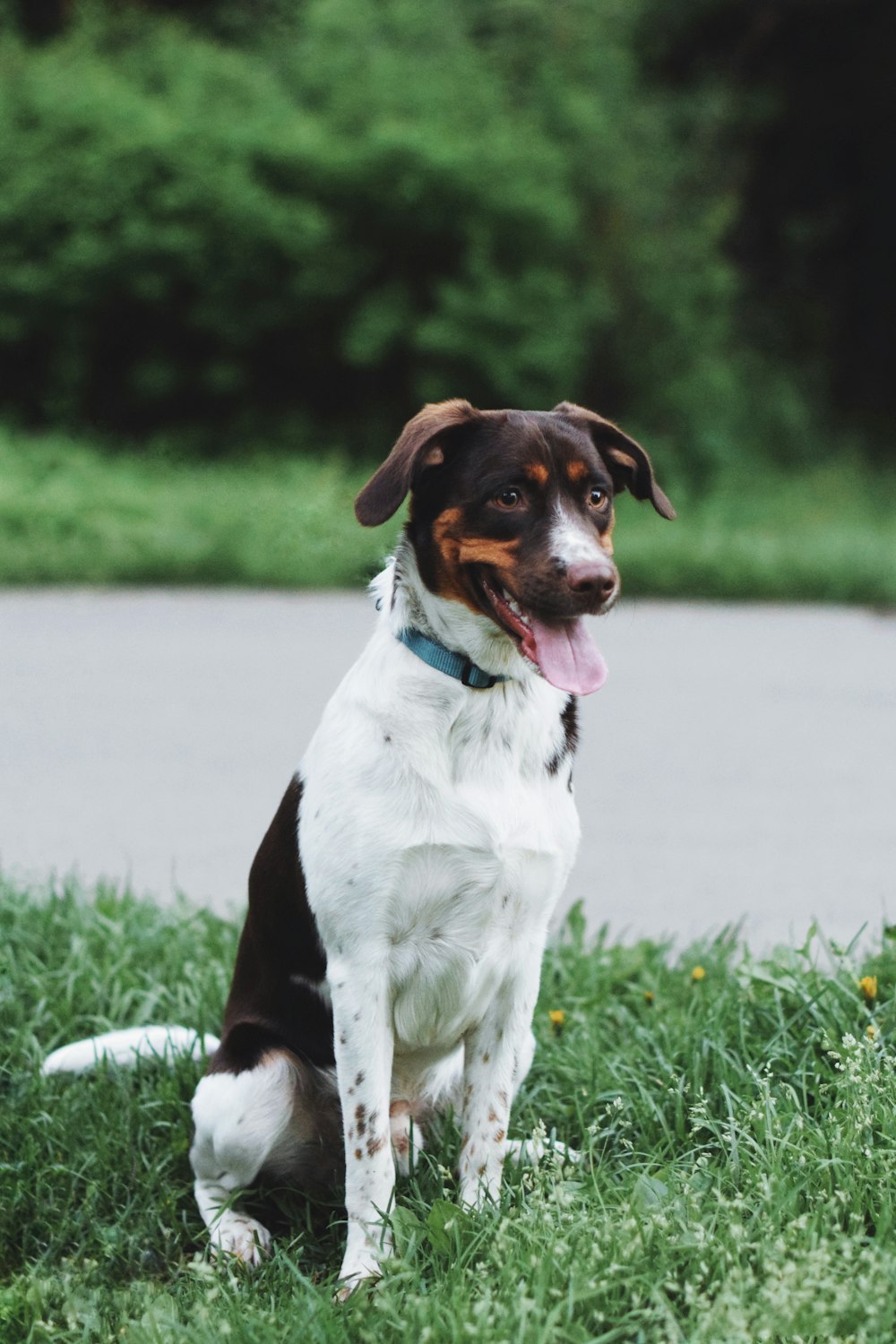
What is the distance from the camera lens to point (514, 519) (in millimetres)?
2486

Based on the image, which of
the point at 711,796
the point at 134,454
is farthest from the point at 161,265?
the point at 711,796

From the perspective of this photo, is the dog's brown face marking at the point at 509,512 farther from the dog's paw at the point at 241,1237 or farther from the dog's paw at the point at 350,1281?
the dog's paw at the point at 241,1237

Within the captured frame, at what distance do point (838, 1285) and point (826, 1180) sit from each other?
1.26ft

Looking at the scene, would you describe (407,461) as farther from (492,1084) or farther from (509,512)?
(492,1084)

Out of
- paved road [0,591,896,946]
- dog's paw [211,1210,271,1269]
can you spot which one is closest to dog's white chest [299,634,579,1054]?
dog's paw [211,1210,271,1269]

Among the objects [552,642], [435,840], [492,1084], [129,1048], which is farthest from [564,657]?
[129,1048]

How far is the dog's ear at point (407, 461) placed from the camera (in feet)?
7.94

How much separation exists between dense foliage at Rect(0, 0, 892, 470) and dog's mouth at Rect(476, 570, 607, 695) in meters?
9.97

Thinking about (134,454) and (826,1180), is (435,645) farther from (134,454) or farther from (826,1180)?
(134,454)

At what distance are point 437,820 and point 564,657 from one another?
0.35 meters

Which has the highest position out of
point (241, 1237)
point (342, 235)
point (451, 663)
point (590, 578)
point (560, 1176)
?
point (342, 235)

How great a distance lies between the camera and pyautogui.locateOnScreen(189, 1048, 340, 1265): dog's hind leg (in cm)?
267

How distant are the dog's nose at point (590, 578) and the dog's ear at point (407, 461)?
315mm

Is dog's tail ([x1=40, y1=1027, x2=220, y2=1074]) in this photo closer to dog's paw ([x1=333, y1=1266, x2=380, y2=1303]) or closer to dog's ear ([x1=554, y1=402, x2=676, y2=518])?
dog's paw ([x1=333, y1=1266, x2=380, y2=1303])
